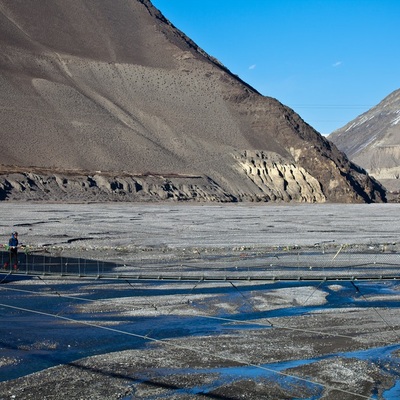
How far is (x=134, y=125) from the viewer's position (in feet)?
321

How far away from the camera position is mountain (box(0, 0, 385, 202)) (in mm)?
80312

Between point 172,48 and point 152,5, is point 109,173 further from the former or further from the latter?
point 152,5

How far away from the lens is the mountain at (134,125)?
8031 cm

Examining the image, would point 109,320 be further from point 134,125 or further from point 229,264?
point 134,125

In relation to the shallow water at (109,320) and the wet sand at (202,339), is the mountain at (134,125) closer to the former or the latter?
the shallow water at (109,320)

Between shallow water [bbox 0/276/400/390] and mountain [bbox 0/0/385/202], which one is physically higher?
mountain [bbox 0/0/385/202]

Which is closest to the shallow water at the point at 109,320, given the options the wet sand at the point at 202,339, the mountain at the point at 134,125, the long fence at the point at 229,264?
the wet sand at the point at 202,339

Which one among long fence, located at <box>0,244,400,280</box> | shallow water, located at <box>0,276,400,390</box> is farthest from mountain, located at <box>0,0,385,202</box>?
shallow water, located at <box>0,276,400,390</box>

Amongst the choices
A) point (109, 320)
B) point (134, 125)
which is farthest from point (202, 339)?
point (134, 125)

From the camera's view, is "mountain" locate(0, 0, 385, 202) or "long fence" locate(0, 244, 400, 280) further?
"mountain" locate(0, 0, 385, 202)

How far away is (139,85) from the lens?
361 ft

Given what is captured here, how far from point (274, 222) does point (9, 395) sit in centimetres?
3981

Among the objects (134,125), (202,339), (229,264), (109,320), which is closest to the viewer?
(202,339)

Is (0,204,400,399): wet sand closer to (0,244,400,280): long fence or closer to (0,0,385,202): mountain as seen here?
(0,244,400,280): long fence
